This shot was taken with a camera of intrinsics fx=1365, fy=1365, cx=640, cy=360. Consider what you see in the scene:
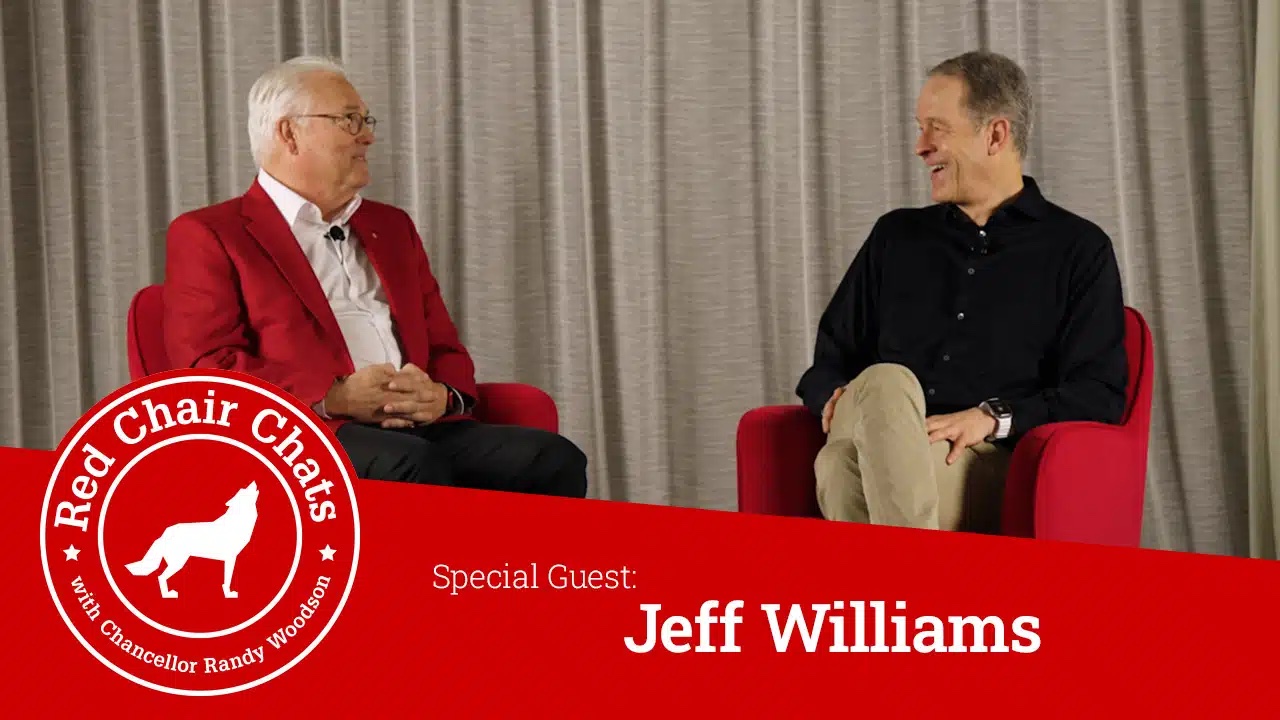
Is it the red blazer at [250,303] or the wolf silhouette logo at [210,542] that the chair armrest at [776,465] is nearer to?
the red blazer at [250,303]

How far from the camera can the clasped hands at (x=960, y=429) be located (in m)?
2.32

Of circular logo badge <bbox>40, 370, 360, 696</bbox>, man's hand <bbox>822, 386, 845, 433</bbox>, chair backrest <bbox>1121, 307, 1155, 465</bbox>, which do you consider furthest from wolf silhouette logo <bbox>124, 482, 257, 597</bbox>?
chair backrest <bbox>1121, 307, 1155, 465</bbox>

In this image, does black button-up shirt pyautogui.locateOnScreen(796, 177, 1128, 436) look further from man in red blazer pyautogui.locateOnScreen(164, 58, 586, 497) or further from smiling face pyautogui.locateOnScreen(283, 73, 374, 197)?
smiling face pyautogui.locateOnScreen(283, 73, 374, 197)

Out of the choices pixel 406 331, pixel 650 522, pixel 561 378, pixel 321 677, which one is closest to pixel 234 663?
pixel 321 677

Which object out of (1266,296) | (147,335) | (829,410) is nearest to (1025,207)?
(829,410)

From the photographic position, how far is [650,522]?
2158 millimetres

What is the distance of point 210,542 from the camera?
1.90 meters

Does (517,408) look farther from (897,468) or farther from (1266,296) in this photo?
(1266,296)

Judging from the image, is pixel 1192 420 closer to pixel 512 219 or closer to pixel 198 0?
pixel 512 219

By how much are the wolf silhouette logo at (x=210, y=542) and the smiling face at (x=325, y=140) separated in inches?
32.8

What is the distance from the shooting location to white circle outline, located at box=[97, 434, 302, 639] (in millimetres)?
1837

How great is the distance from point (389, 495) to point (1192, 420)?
2.11 meters

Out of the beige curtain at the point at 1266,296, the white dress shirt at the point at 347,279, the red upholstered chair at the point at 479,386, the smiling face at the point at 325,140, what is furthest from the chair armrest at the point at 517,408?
the beige curtain at the point at 1266,296

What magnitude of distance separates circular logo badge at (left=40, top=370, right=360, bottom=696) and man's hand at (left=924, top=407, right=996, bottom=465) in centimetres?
99
